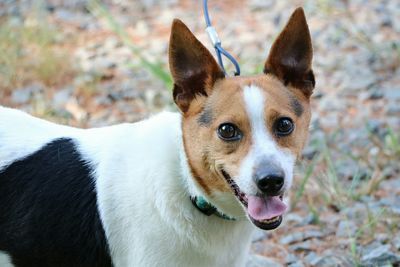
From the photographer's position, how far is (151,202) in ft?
10.6

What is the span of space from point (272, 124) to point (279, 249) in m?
1.53

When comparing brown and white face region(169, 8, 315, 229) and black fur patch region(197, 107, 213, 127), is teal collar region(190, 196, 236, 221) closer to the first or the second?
brown and white face region(169, 8, 315, 229)

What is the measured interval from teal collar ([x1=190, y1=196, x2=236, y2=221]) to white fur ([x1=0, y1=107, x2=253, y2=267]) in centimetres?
3

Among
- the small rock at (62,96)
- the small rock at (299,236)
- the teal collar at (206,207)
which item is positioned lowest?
the small rock at (62,96)

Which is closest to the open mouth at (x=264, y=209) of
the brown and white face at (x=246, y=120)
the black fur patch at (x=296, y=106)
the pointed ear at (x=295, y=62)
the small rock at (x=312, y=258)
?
the brown and white face at (x=246, y=120)

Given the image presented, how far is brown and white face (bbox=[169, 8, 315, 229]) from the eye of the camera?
2.98 m

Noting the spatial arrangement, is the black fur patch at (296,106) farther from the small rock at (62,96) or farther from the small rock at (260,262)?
the small rock at (62,96)

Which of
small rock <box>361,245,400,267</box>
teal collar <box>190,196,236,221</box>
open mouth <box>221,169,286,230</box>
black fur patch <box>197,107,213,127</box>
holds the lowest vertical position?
small rock <box>361,245,400,267</box>

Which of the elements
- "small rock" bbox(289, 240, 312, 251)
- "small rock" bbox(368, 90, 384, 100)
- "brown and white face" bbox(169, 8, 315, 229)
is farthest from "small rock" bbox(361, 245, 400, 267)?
→ "small rock" bbox(368, 90, 384, 100)

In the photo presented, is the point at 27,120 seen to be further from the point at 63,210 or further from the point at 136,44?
the point at 136,44

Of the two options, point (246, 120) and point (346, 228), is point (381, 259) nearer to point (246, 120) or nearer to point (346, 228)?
point (346, 228)

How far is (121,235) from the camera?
10.7ft

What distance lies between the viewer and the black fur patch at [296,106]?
3225mm

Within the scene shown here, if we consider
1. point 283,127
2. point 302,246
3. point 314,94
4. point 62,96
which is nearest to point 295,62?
point 283,127
